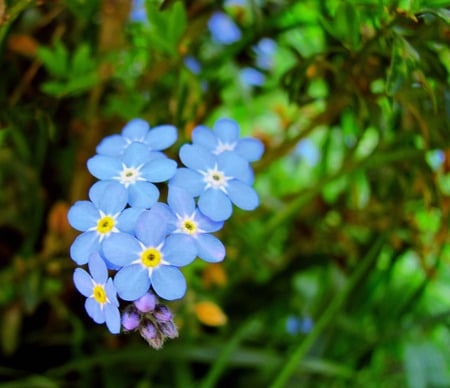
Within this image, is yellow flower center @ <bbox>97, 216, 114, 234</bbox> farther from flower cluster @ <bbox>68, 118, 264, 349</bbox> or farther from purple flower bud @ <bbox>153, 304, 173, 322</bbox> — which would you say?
purple flower bud @ <bbox>153, 304, 173, 322</bbox>

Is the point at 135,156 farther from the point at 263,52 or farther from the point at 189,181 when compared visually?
the point at 263,52

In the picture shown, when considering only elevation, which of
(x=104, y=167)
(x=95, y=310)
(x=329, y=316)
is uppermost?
(x=104, y=167)

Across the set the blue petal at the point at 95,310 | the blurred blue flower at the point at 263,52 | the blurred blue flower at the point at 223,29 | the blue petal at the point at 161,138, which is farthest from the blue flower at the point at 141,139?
the blurred blue flower at the point at 223,29

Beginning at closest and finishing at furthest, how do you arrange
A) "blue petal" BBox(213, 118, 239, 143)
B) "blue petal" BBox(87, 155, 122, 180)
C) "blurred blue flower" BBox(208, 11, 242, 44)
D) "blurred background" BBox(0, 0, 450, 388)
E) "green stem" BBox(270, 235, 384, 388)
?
"blue petal" BBox(87, 155, 122, 180)
"blue petal" BBox(213, 118, 239, 143)
"blurred background" BBox(0, 0, 450, 388)
"green stem" BBox(270, 235, 384, 388)
"blurred blue flower" BBox(208, 11, 242, 44)

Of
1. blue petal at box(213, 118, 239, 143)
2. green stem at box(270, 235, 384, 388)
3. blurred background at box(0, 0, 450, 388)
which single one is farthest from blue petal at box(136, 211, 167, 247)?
green stem at box(270, 235, 384, 388)

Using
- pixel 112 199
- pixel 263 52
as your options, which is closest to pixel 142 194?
pixel 112 199

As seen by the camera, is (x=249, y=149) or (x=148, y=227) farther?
(x=249, y=149)
